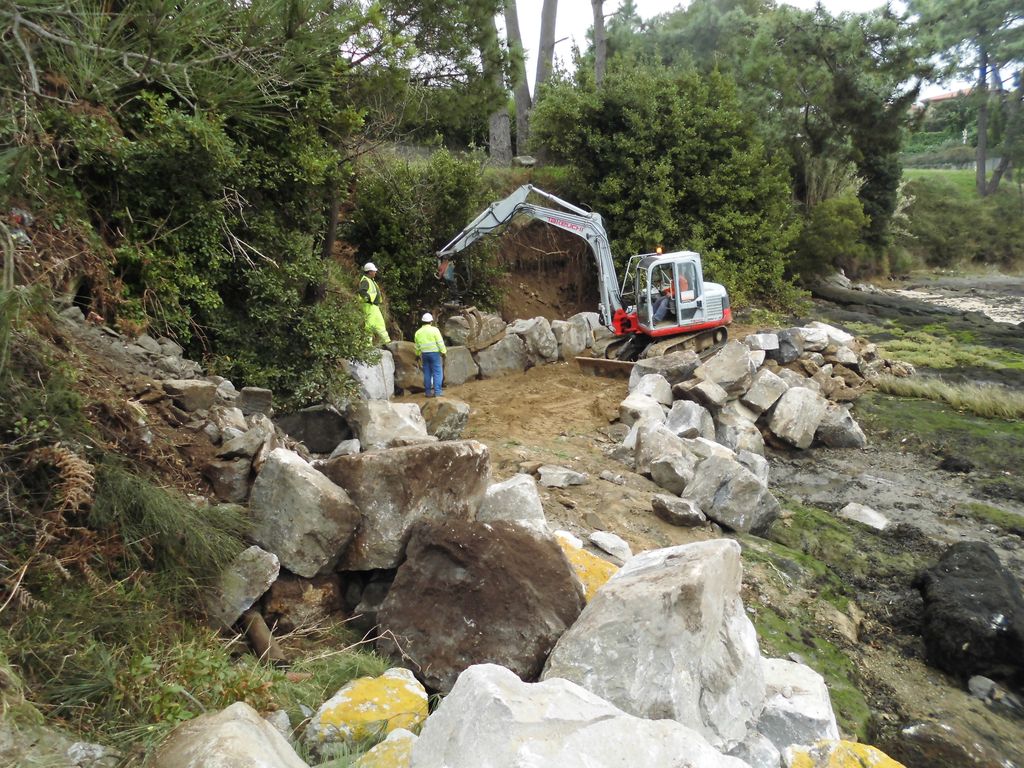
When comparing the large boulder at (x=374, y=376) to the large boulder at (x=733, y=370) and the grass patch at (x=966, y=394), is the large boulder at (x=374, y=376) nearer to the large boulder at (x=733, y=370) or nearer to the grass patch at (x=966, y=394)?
the large boulder at (x=733, y=370)

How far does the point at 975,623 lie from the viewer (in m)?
5.27

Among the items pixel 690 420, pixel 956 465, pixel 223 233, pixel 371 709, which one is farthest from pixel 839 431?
pixel 371 709

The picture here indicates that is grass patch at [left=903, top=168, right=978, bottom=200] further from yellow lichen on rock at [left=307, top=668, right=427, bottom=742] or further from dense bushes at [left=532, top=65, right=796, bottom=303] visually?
yellow lichen on rock at [left=307, top=668, right=427, bottom=742]

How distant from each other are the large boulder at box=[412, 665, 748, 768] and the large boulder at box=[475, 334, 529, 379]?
397 inches

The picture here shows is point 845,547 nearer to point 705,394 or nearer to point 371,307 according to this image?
point 705,394

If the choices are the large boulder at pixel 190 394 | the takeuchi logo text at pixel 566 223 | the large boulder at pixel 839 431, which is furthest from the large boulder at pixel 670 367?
the large boulder at pixel 190 394

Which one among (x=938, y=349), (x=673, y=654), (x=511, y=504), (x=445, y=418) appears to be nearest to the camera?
(x=673, y=654)

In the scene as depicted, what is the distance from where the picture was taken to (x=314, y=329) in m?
8.30

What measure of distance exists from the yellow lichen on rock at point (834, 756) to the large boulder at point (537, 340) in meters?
10.3

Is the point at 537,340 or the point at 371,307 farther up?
the point at 371,307

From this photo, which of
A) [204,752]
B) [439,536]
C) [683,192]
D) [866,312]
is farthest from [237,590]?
[866,312]

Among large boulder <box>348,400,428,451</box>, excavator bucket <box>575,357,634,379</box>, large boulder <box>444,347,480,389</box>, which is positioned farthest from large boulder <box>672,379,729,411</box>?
large boulder <box>348,400,428,451</box>

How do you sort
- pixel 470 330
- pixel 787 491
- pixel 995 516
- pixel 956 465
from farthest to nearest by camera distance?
pixel 470 330 < pixel 956 465 < pixel 787 491 < pixel 995 516

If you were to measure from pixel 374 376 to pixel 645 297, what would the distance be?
551cm
